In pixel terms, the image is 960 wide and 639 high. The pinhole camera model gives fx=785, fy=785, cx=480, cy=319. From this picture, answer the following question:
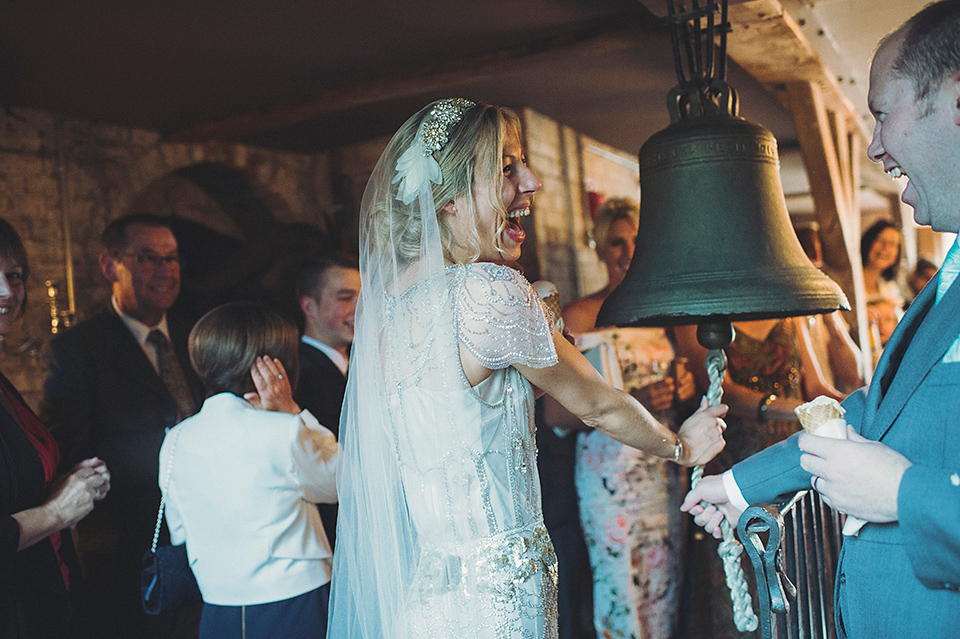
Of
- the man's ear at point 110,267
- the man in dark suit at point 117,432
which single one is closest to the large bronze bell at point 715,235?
the man in dark suit at point 117,432

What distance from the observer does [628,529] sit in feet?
9.87

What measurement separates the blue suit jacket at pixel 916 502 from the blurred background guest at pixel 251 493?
1.35m

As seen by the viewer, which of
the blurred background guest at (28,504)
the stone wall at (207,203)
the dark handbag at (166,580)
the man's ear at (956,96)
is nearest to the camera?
A: the man's ear at (956,96)

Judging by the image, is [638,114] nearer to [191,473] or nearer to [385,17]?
[385,17]

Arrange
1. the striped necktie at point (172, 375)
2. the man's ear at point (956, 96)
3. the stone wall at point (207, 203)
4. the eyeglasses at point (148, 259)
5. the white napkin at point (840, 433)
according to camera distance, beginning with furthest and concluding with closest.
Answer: the stone wall at point (207, 203) < the eyeglasses at point (148, 259) < the striped necktie at point (172, 375) < the white napkin at point (840, 433) < the man's ear at point (956, 96)

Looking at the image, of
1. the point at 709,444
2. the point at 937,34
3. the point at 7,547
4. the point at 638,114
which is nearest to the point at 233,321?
the point at 7,547

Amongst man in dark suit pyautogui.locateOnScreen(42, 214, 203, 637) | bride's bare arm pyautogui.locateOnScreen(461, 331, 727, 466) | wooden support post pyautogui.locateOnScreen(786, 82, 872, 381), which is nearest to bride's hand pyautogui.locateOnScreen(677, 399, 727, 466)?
bride's bare arm pyautogui.locateOnScreen(461, 331, 727, 466)

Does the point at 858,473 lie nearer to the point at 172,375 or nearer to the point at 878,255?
the point at 172,375

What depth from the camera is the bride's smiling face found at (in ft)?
5.64

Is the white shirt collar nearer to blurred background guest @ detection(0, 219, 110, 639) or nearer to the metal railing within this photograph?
blurred background guest @ detection(0, 219, 110, 639)

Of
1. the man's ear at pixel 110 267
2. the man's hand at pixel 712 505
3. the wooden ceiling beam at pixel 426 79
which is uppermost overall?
the wooden ceiling beam at pixel 426 79

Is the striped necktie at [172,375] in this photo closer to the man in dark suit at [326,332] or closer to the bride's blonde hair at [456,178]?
the man in dark suit at [326,332]

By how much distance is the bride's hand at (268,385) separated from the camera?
225 cm

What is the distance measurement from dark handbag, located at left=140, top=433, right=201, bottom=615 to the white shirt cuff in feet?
4.96
